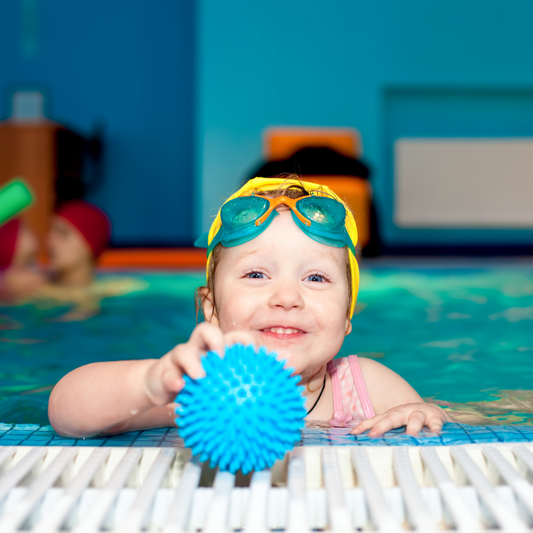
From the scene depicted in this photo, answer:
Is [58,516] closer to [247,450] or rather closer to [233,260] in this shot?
[247,450]

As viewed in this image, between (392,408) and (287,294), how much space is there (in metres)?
0.34

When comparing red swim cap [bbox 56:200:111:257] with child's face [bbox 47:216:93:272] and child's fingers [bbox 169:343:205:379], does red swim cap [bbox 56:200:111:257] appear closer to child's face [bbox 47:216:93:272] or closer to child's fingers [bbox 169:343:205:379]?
child's face [bbox 47:216:93:272]

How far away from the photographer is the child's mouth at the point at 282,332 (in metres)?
1.30

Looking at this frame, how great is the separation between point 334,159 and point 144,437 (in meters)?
5.34

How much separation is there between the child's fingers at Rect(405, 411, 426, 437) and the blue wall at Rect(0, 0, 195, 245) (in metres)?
8.18

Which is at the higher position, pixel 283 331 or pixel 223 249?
pixel 223 249

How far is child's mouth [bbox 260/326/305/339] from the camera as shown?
4.27ft

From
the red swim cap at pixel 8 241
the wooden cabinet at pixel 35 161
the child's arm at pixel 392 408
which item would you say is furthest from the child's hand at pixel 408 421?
the wooden cabinet at pixel 35 161

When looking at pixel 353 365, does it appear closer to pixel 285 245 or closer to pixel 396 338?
pixel 285 245

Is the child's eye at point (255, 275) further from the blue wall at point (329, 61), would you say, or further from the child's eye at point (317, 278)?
the blue wall at point (329, 61)

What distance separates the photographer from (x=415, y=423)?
1.21 metres

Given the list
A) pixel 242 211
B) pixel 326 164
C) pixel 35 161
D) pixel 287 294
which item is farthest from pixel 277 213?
pixel 35 161

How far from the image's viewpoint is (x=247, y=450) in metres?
0.89

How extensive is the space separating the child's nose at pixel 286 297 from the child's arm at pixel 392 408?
0.87 feet
